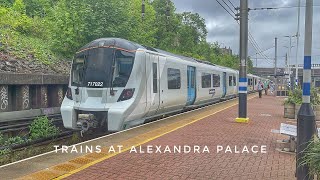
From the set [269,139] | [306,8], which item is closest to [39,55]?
[269,139]

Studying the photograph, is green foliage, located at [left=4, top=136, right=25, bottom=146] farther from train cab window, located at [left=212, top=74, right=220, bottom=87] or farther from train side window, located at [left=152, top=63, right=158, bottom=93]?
train cab window, located at [left=212, top=74, right=220, bottom=87]

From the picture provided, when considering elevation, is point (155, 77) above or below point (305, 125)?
above

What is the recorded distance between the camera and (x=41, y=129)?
1266 centimetres

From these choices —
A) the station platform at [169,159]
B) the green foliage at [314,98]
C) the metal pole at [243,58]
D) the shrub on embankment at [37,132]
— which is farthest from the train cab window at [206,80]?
the station platform at [169,159]

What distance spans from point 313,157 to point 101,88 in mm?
7136

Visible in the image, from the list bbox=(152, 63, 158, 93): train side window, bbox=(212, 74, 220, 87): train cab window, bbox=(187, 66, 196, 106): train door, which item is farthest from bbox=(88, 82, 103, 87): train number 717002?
bbox=(212, 74, 220, 87): train cab window

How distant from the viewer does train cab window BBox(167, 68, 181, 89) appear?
1375cm

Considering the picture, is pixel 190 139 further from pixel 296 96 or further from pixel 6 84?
pixel 296 96

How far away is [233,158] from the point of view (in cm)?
718

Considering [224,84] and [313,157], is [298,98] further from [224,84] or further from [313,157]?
[313,157]

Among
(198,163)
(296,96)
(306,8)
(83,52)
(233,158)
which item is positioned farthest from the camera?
(296,96)

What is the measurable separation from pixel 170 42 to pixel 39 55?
17633mm

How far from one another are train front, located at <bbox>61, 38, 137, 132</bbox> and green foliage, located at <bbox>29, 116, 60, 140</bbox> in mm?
2191

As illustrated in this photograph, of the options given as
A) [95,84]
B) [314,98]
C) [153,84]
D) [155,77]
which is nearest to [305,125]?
[95,84]
